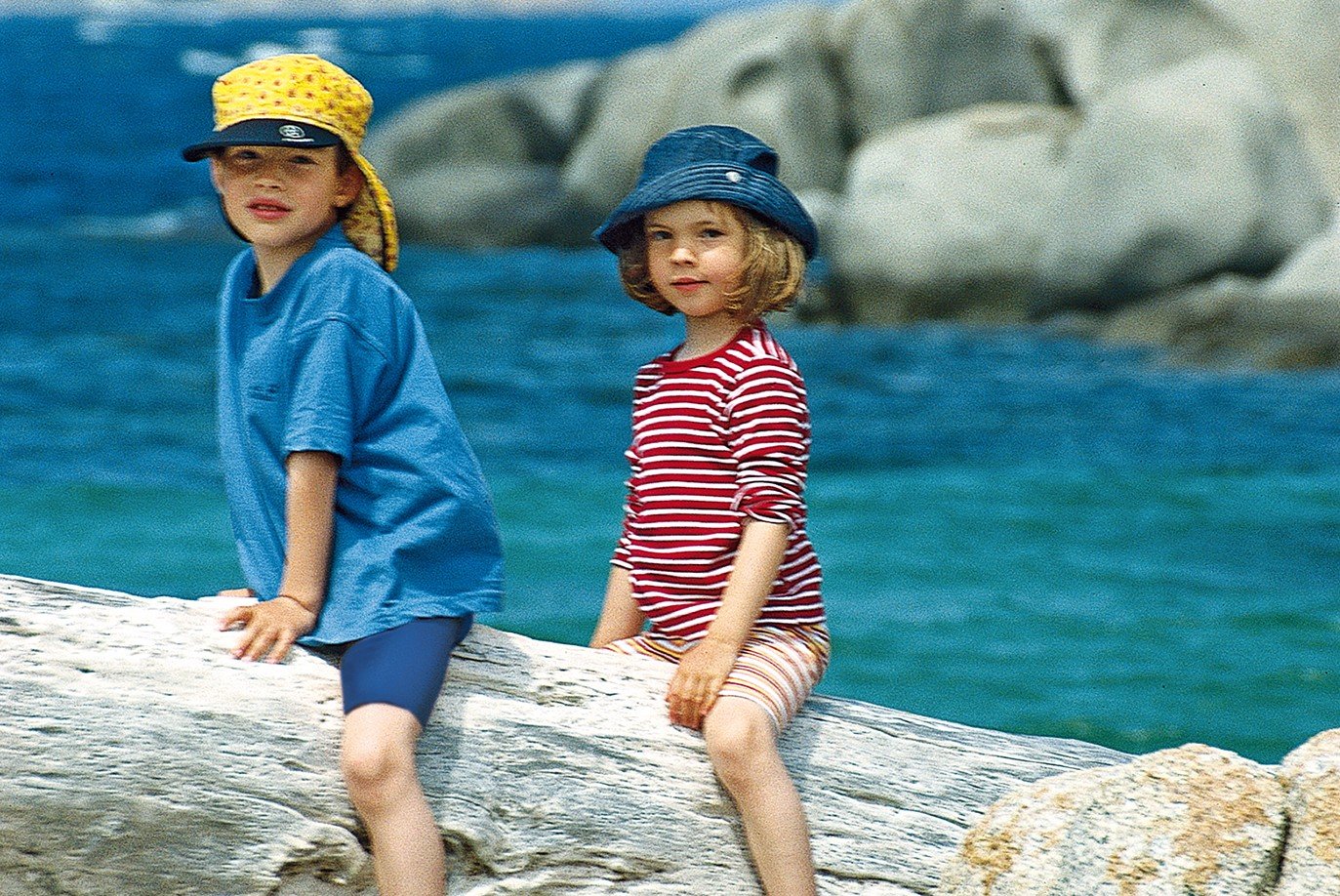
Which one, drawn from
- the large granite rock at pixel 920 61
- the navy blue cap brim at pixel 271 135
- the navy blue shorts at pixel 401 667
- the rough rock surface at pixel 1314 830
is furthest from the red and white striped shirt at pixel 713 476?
the large granite rock at pixel 920 61

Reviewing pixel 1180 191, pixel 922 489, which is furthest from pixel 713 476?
pixel 1180 191

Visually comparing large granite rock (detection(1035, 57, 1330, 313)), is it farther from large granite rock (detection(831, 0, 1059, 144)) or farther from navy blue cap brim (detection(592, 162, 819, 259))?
navy blue cap brim (detection(592, 162, 819, 259))

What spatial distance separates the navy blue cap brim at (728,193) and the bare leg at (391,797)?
99cm

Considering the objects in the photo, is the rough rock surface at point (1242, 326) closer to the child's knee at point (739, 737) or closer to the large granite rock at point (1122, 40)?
the large granite rock at point (1122, 40)

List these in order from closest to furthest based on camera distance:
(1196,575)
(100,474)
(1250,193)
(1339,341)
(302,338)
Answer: (302,338), (1196,575), (100,474), (1339,341), (1250,193)

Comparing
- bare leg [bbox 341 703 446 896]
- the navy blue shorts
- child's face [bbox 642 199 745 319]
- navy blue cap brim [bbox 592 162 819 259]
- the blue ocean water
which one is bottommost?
bare leg [bbox 341 703 446 896]

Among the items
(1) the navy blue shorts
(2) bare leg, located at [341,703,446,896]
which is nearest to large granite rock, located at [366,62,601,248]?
(1) the navy blue shorts

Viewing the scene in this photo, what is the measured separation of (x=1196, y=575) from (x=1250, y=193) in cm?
594

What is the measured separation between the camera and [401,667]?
324 cm

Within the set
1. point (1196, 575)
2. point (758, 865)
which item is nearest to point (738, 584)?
point (758, 865)

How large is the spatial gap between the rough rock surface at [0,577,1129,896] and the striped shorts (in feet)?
0.56

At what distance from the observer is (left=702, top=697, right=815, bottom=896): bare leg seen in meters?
3.37

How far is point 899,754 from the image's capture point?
12.4ft

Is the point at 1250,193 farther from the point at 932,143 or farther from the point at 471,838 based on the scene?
the point at 471,838
